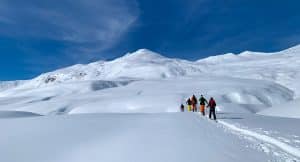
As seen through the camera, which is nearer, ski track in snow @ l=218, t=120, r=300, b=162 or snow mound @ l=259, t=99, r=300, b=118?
ski track in snow @ l=218, t=120, r=300, b=162

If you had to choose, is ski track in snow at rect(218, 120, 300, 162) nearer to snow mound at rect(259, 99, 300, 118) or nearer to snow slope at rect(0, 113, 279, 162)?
snow slope at rect(0, 113, 279, 162)

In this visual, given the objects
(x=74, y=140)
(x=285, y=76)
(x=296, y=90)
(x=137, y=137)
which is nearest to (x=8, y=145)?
(x=74, y=140)

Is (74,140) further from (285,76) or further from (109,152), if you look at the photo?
(285,76)

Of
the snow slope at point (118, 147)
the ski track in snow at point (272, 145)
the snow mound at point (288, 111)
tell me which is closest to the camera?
the snow slope at point (118, 147)

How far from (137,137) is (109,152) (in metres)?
2.10

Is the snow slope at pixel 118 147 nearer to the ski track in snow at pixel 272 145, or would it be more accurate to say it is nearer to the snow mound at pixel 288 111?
the ski track in snow at pixel 272 145

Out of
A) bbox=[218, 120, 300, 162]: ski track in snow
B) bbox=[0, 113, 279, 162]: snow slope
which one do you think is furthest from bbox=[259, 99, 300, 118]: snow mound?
bbox=[0, 113, 279, 162]: snow slope

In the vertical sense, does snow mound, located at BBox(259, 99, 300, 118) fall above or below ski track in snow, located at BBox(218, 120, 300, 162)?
above

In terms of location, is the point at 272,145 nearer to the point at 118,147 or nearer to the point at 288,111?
the point at 118,147

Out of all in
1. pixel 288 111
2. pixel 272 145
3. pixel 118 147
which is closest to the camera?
pixel 118 147

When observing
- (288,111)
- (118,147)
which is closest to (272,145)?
(118,147)

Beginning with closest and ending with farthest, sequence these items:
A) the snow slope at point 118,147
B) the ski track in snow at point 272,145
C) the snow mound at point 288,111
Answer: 1. the snow slope at point 118,147
2. the ski track in snow at point 272,145
3. the snow mound at point 288,111

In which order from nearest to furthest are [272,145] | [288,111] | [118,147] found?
[118,147]
[272,145]
[288,111]

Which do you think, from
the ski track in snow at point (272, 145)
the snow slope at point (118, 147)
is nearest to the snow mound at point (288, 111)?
the ski track in snow at point (272, 145)
